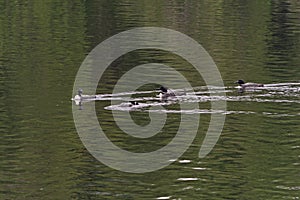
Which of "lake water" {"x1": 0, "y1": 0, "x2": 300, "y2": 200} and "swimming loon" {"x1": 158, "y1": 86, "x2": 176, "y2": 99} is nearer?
"lake water" {"x1": 0, "y1": 0, "x2": 300, "y2": 200}

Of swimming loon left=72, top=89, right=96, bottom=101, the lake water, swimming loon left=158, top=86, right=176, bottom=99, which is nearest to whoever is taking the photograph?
the lake water

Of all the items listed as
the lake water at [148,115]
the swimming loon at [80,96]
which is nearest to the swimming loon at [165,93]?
the lake water at [148,115]

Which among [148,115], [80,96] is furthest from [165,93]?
[80,96]

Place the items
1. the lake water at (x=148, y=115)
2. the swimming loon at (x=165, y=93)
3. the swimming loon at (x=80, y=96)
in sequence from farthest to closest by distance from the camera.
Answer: the swimming loon at (x=80, y=96)
the swimming loon at (x=165, y=93)
the lake water at (x=148, y=115)

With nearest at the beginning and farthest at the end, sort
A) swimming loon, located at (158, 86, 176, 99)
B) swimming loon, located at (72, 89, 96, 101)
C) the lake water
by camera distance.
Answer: the lake water < swimming loon, located at (158, 86, 176, 99) < swimming loon, located at (72, 89, 96, 101)

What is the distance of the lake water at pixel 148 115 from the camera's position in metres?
29.7

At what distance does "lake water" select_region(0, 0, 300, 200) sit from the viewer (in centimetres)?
2970

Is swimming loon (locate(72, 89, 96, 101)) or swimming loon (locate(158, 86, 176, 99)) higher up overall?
swimming loon (locate(72, 89, 96, 101))

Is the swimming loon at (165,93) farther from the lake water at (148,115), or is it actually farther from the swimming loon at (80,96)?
the swimming loon at (80,96)

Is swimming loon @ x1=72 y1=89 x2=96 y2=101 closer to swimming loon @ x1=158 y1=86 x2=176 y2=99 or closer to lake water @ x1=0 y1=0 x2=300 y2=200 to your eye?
lake water @ x1=0 y1=0 x2=300 y2=200

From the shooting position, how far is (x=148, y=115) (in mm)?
39875

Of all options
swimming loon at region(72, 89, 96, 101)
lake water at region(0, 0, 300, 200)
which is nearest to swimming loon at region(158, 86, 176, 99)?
lake water at region(0, 0, 300, 200)

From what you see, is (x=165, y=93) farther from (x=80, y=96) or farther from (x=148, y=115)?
(x=80, y=96)

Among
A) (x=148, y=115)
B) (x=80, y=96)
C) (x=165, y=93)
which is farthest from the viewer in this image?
(x=80, y=96)
